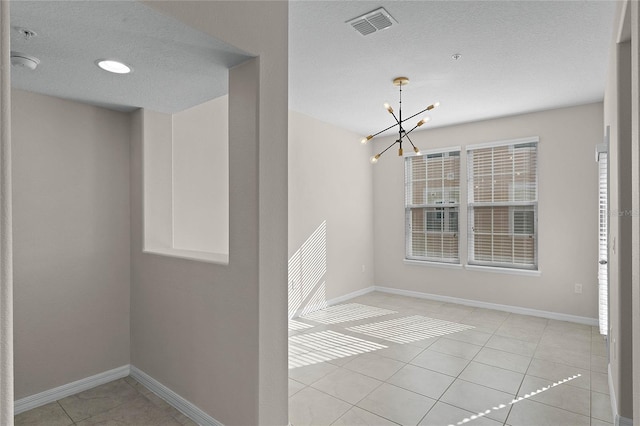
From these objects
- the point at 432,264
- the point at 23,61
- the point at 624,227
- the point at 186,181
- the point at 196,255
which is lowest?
the point at 432,264

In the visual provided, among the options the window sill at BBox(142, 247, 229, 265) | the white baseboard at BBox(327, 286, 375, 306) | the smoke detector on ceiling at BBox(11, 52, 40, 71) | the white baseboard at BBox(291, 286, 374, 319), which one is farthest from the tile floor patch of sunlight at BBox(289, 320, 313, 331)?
the smoke detector on ceiling at BBox(11, 52, 40, 71)

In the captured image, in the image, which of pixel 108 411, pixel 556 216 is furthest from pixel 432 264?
pixel 108 411

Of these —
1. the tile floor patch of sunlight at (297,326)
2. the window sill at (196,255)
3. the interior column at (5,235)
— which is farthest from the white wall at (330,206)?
the interior column at (5,235)

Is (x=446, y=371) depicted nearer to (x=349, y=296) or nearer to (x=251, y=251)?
(x=251, y=251)

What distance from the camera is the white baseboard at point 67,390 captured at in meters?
2.43

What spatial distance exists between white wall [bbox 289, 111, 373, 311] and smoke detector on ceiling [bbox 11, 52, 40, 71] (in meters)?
2.87

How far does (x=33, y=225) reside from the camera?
249 cm

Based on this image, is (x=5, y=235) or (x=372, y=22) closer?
(x=5, y=235)

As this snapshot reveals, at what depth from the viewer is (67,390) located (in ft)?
8.64

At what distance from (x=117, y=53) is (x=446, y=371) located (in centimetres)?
337

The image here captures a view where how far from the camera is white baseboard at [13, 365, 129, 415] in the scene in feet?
7.98

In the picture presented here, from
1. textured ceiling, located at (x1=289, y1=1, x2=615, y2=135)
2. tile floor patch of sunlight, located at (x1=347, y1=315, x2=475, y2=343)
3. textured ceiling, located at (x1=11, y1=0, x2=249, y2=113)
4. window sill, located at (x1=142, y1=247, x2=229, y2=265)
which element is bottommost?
tile floor patch of sunlight, located at (x1=347, y1=315, x2=475, y2=343)

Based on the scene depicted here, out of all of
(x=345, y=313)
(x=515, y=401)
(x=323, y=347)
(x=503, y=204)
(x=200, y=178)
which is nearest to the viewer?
(x=515, y=401)

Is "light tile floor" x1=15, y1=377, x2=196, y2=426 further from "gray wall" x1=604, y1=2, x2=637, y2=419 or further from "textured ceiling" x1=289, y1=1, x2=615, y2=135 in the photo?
"textured ceiling" x1=289, y1=1, x2=615, y2=135
